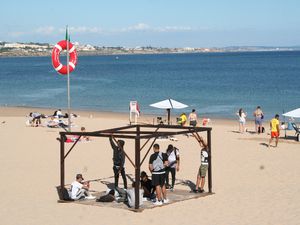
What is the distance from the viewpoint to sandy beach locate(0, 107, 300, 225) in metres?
11.0

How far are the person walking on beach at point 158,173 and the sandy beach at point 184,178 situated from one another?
0.27 m

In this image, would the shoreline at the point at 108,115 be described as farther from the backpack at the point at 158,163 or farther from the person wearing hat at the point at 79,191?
the backpack at the point at 158,163

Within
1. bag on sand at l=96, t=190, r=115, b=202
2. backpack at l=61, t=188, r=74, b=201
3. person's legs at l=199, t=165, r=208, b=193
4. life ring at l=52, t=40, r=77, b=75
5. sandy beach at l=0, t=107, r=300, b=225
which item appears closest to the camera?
sandy beach at l=0, t=107, r=300, b=225

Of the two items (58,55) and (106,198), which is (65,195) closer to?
(106,198)

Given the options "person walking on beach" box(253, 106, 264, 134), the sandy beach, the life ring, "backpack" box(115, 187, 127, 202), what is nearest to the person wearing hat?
the sandy beach

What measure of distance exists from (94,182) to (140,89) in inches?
1956

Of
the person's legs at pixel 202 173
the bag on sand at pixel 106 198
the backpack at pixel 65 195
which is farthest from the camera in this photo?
the person's legs at pixel 202 173

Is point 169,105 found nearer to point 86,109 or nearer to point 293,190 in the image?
point 293,190

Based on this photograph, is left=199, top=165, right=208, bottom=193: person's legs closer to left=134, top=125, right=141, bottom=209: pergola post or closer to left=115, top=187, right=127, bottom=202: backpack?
left=115, top=187, right=127, bottom=202: backpack

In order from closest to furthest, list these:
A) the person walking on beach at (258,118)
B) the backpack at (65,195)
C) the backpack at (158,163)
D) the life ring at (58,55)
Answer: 1. the backpack at (158,163)
2. the backpack at (65,195)
3. the life ring at (58,55)
4. the person walking on beach at (258,118)

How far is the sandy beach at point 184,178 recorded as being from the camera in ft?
36.1

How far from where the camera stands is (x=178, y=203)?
1204 cm

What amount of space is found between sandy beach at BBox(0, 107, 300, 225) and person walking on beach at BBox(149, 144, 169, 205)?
27 cm

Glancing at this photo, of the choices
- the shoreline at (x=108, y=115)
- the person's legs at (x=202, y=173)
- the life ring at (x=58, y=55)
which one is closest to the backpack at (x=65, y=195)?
the person's legs at (x=202, y=173)
